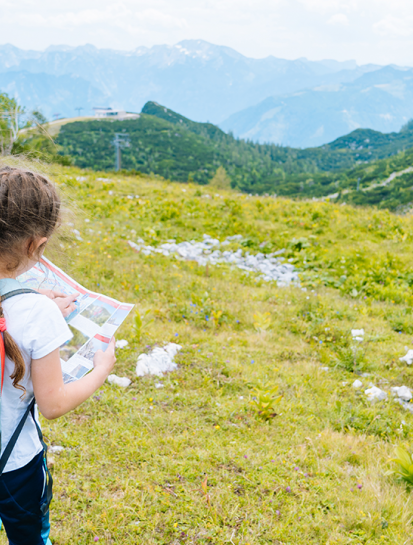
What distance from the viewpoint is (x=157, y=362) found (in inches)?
214

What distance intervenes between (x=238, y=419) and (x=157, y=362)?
4.90 ft

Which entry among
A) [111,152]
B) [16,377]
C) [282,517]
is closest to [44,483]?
[16,377]

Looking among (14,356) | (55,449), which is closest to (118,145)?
(55,449)

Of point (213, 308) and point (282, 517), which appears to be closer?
point (282, 517)

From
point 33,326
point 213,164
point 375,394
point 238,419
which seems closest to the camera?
point 33,326

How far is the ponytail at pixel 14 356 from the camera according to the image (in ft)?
5.21

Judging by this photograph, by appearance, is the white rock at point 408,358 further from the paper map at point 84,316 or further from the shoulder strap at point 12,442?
the shoulder strap at point 12,442

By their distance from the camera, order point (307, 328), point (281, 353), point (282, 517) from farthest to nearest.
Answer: point (307, 328) < point (281, 353) < point (282, 517)

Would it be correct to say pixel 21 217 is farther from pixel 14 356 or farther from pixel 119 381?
pixel 119 381

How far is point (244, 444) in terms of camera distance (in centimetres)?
410

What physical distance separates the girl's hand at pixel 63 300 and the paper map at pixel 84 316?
0.08 feet

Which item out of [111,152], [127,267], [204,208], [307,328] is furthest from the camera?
[111,152]

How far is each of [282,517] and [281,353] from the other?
3088 millimetres

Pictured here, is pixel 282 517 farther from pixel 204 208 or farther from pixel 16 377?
pixel 204 208
